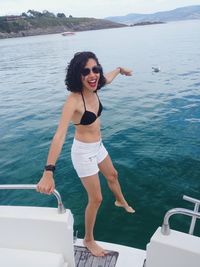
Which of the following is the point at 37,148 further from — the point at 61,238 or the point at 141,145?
the point at 61,238

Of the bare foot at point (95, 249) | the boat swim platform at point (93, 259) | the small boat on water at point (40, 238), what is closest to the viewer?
the small boat on water at point (40, 238)

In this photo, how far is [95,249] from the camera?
161 inches

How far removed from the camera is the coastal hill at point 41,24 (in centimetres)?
13588

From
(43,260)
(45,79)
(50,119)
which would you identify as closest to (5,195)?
Answer: (43,260)

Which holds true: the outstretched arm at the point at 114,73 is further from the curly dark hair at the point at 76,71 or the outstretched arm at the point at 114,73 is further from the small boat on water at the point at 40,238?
the small boat on water at the point at 40,238

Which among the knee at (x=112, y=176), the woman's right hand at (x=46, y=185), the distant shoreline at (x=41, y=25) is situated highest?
the distant shoreline at (x=41, y=25)

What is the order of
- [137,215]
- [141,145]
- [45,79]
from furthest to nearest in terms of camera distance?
[45,79] < [141,145] < [137,215]

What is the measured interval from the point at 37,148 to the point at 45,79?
614 inches

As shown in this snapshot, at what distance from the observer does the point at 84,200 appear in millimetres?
6906

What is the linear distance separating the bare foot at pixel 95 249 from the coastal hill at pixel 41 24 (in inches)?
5323

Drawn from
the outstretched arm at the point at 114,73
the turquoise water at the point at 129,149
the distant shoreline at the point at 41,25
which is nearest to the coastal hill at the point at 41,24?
the distant shoreline at the point at 41,25

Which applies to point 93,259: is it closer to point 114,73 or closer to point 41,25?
point 114,73

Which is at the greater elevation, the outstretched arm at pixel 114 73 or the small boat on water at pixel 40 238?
the outstretched arm at pixel 114 73

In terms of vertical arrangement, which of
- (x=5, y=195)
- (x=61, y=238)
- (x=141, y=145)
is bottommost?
(x=5, y=195)
